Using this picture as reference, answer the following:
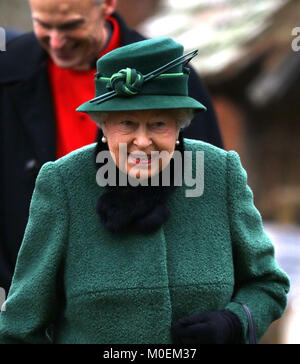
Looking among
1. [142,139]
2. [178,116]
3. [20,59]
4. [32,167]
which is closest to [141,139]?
→ [142,139]

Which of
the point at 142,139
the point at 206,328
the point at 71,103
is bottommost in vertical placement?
the point at 206,328

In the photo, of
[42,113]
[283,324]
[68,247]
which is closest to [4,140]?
[42,113]

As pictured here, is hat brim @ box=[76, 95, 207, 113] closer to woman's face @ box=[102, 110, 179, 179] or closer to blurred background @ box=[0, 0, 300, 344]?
woman's face @ box=[102, 110, 179, 179]

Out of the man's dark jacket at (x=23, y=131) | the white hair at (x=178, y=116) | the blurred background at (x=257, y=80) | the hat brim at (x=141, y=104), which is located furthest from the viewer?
the blurred background at (x=257, y=80)

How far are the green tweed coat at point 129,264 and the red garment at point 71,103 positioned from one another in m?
1.06

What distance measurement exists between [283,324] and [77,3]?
2979 mm

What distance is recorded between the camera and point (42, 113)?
13.6ft

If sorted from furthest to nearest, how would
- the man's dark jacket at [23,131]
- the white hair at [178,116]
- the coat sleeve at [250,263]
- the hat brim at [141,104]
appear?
the man's dark jacket at [23,131] < the coat sleeve at [250,263] < the white hair at [178,116] < the hat brim at [141,104]

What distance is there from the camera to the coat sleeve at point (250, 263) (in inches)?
118

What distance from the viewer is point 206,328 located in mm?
2855

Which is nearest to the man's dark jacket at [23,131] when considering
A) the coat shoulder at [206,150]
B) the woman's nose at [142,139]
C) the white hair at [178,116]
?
the coat shoulder at [206,150]

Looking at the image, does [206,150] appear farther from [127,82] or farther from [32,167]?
[32,167]

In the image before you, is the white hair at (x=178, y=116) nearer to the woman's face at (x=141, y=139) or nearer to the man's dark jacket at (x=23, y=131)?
the woman's face at (x=141, y=139)

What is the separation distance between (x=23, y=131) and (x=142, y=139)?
1461 millimetres
